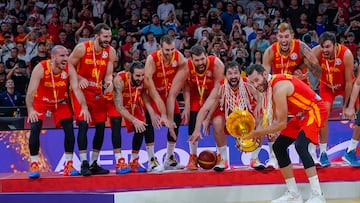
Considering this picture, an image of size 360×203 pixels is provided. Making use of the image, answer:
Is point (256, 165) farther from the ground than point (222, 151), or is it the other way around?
point (222, 151)

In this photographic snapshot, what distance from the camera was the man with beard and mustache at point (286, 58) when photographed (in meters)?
9.81

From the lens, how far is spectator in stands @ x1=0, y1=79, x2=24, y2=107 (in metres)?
13.3

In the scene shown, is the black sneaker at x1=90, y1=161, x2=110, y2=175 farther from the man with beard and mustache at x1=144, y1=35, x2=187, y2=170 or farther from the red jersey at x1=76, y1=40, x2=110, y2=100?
the red jersey at x1=76, y1=40, x2=110, y2=100

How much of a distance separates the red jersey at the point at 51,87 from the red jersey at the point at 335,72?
3373 millimetres

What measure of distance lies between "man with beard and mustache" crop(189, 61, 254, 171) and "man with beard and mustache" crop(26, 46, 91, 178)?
146 cm

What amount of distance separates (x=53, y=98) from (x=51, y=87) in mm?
145

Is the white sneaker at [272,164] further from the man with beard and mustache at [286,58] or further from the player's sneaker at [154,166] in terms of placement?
the player's sneaker at [154,166]

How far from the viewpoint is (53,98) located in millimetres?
9734

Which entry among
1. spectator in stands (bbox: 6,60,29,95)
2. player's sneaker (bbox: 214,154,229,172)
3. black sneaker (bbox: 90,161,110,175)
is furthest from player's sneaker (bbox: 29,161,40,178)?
spectator in stands (bbox: 6,60,29,95)

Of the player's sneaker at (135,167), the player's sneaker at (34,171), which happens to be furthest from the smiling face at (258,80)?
the player's sneaker at (34,171)

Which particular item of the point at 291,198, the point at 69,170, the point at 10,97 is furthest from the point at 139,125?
the point at 10,97

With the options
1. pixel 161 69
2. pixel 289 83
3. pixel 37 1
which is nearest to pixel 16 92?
pixel 37 1

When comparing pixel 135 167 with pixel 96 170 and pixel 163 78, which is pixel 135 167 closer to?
pixel 96 170

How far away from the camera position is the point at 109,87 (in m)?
9.76
